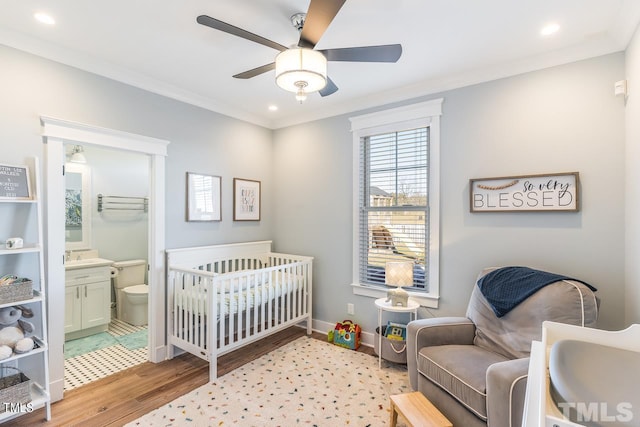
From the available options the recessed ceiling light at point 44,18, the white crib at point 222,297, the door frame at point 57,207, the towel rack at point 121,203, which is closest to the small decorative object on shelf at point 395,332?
the white crib at point 222,297

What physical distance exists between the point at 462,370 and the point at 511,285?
0.75m

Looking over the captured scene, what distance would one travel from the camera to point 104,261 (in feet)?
11.9

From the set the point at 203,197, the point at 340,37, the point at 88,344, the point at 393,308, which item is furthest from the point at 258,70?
the point at 88,344

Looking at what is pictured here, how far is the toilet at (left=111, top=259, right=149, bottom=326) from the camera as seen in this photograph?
3758 mm

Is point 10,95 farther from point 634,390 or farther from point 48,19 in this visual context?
point 634,390

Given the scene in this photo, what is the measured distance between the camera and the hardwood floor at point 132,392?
6.77 ft

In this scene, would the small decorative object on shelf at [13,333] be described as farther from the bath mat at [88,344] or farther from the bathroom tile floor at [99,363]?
the bath mat at [88,344]

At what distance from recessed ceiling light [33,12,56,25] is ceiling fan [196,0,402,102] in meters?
1.22

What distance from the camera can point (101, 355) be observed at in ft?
9.82

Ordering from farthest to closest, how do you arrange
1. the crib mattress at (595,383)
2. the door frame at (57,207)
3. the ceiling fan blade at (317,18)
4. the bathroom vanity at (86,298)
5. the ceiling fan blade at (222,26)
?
the bathroom vanity at (86,298) < the door frame at (57,207) < the ceiling fan blade at (222,26) < the ceiling fan blade at (317,18) < the crib mattress at (595,383)

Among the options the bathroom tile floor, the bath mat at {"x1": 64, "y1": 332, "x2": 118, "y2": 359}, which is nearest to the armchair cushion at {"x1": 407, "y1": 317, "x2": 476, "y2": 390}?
the bathroom tile floor

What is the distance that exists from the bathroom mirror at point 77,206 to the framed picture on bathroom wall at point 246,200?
6.68ft

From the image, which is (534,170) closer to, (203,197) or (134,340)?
(203,197)

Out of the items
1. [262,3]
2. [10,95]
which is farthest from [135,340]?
[262,3]
